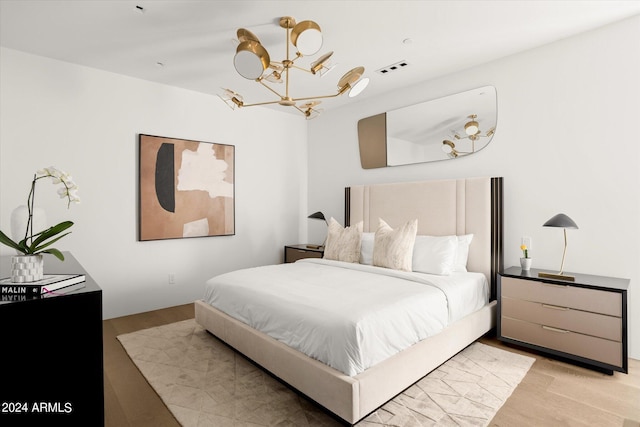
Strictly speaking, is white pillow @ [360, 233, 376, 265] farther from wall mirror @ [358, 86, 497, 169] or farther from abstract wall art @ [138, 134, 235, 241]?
abstract wall art @ [138, 134, 235, 241]

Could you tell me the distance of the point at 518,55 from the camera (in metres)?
3.25

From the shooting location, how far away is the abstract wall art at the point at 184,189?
386cm

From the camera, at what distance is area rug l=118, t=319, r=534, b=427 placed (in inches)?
76.2

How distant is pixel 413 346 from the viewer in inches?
84.9

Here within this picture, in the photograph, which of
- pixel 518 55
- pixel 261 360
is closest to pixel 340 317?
pixel 261 360

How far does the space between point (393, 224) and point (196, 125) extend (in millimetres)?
2769

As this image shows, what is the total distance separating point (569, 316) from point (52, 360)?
3256 millimetres

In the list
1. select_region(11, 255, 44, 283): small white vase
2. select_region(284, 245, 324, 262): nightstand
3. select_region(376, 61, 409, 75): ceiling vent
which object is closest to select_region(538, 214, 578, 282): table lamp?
select_region(376, 61, 409, 75): ceiling vent

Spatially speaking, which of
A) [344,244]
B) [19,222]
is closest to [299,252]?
[344,244]

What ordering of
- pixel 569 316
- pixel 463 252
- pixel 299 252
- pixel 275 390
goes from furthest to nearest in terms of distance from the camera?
pixel 299 252 → pixel 463 252 → pixel 569 316 → pixel 275 390

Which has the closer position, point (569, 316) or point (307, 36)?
point (307, 36)

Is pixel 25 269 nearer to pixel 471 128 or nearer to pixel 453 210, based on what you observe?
pixel 453 210

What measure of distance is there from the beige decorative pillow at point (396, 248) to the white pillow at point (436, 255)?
10 cm

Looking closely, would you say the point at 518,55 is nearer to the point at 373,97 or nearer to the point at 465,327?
the point at 373,97
